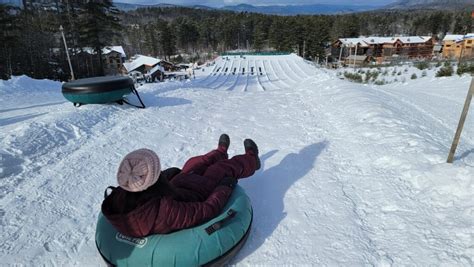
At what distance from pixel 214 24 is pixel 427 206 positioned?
241ft

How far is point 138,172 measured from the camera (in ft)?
5.98

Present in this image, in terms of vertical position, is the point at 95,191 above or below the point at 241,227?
below

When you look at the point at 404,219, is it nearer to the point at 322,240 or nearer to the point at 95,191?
the point at 322,240

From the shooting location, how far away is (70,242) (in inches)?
103

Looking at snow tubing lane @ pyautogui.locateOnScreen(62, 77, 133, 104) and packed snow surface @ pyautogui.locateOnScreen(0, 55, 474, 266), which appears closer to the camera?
packed snow surface @ pyautogui.locateOnScreen(0, 55, 474, 266)

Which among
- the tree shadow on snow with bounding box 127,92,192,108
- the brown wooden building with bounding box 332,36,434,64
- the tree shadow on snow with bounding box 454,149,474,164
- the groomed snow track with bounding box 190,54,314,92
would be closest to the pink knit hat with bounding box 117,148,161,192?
the tree shadow on snow with bounding box 454,149,474,164

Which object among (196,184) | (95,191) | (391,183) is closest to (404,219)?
(391,183)

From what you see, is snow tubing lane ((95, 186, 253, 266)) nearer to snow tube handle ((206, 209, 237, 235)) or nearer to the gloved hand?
snow tube handle ((206, 209, 237, 235))

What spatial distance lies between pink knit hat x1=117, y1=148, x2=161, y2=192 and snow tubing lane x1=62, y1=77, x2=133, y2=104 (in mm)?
5181

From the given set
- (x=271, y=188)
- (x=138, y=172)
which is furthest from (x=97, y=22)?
(x=138, y=172)

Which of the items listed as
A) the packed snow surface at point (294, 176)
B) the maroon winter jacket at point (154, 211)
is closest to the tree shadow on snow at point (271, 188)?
the packed snow surface at point (294, 176)

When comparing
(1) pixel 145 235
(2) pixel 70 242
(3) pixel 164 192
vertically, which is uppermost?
(3) pixel 164 192

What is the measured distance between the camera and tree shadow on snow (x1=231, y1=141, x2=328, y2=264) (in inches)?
104

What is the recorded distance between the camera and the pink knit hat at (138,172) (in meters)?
1.81
